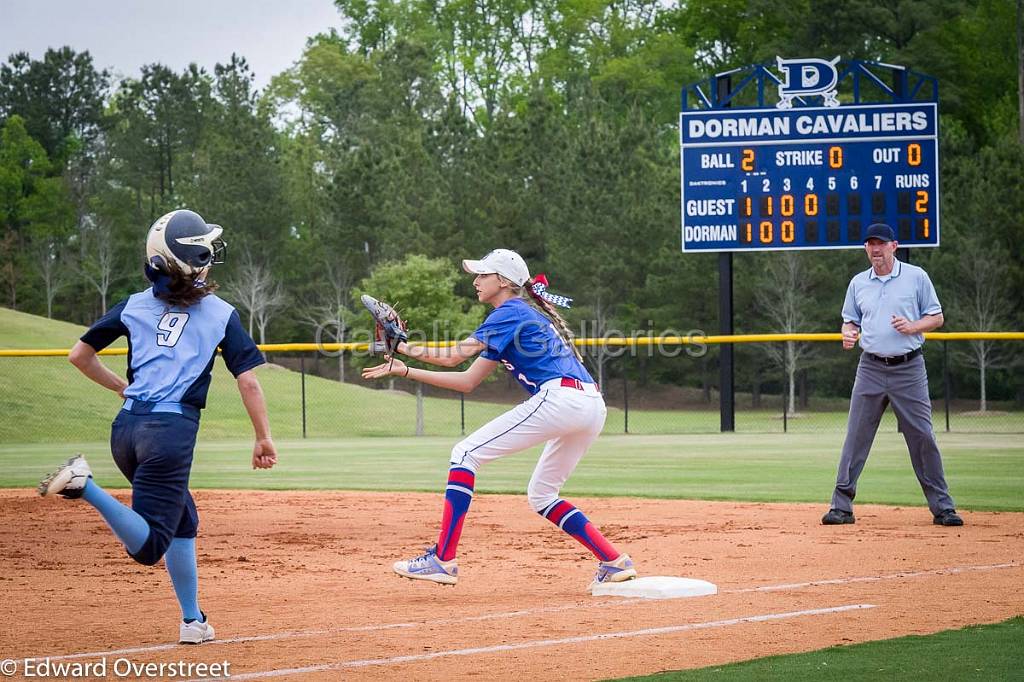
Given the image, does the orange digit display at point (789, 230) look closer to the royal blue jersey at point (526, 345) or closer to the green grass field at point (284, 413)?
the green grass field at point (284, 413)

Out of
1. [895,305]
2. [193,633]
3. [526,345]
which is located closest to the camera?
[193,633]

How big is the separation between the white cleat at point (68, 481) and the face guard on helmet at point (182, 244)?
0.92 m

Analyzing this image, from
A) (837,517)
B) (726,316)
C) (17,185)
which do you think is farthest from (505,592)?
(17,185)

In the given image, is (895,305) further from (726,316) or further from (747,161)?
(726,316)

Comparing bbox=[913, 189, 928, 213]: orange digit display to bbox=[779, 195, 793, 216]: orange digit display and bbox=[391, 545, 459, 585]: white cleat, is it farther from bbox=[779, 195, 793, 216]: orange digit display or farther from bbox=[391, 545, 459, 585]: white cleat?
bbox=[391, 545, 459, 585]: white cleat

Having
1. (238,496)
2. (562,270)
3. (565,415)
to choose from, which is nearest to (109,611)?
(565,415)

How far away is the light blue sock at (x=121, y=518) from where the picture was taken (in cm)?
515

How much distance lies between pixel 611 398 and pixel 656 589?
42.9 metres

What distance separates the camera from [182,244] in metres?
5.54

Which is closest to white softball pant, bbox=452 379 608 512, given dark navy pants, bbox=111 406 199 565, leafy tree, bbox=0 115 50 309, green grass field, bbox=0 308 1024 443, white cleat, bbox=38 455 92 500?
dark navy pants, bbox=111 406 199 565

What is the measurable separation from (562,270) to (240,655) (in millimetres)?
46020

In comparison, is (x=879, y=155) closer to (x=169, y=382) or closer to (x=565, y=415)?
(x=565, y=415)

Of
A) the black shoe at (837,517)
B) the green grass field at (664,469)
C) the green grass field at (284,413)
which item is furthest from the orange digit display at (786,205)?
the black shoe at (837,517)

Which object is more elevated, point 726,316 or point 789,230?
point 789,230
